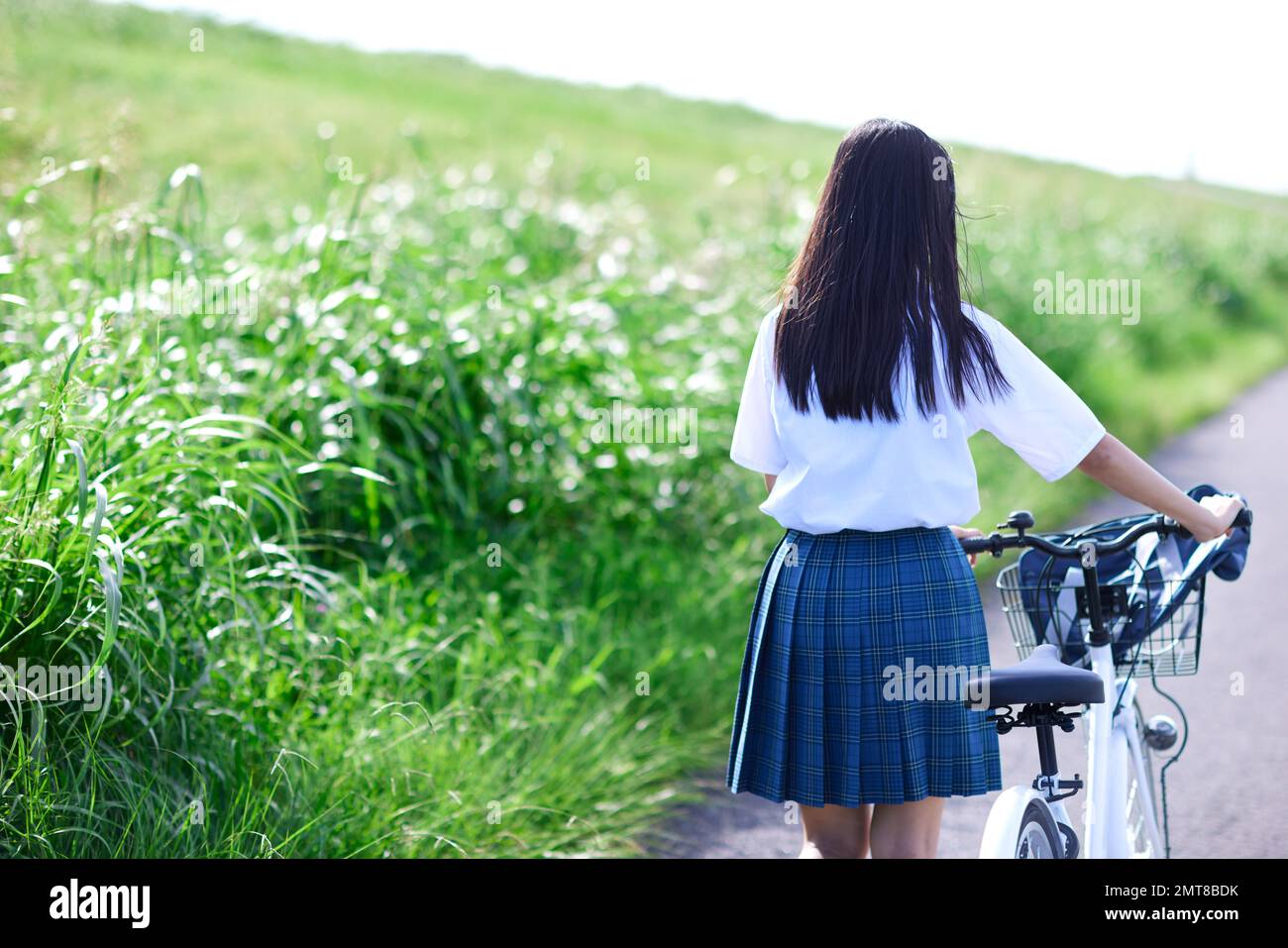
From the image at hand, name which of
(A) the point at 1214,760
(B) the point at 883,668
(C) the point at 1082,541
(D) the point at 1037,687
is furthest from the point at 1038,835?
(A) the point at 1214,760

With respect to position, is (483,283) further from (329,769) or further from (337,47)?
(337,47)

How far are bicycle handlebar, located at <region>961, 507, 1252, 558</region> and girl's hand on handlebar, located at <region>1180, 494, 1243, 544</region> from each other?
0.11ft

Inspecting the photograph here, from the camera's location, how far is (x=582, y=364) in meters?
5.35

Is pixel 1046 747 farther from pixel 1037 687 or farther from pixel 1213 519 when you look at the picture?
pixel 1213 519

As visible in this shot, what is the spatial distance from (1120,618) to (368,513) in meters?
2.89

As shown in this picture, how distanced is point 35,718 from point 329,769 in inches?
30.9

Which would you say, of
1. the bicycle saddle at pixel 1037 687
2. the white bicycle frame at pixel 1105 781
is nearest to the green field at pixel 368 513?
the bicycle saddle at pixel 1037 687

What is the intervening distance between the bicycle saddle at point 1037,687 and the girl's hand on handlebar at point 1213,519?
0.42 m

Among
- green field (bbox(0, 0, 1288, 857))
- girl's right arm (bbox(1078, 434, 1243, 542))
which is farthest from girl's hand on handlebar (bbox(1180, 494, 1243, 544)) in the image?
green field (bbox(0, 0, 1288, 857))

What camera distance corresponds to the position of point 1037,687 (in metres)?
2.36

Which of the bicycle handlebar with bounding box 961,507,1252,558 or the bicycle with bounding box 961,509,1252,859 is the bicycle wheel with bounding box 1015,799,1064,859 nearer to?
the bicycle with bounding box 961,509,1252,859

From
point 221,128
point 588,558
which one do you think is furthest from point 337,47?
point 588,558

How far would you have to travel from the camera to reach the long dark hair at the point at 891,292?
2.34 meters

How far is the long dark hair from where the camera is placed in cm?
234
